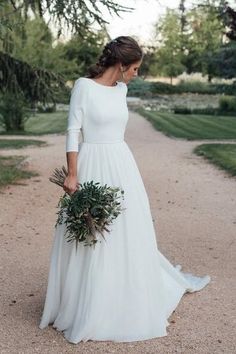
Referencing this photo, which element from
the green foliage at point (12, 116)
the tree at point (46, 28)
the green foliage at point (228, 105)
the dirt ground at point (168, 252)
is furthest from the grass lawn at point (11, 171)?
the green foliage at point (228, 105)

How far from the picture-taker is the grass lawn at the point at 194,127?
824 inches

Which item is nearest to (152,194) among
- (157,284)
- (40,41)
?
(157,284)

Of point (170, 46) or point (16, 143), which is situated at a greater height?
point (170, 46)

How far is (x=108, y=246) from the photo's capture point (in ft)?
12.7

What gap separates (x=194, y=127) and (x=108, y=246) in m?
20.5

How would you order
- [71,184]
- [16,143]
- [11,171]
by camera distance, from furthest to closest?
[16,143]
[11,171]
[71,184]

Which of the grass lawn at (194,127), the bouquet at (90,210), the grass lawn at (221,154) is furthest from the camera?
the grass lawn at (194,127)

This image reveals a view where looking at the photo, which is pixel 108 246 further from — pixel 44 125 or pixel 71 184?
pixel 44 125

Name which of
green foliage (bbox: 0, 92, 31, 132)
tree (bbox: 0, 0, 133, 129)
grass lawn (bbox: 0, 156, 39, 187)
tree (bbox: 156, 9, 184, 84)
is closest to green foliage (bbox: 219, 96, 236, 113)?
green foliage (bbox: 0, 92, 31, 132)

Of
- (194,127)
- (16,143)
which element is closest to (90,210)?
(16,143)

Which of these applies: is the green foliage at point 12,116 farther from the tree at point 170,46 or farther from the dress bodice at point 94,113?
the tree at point 170,46

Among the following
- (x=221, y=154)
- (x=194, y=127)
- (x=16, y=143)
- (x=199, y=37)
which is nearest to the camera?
(x=221, y=154)

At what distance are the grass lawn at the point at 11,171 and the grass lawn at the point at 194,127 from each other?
7.70 metres

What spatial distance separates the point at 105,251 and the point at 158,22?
61559 millimetres
